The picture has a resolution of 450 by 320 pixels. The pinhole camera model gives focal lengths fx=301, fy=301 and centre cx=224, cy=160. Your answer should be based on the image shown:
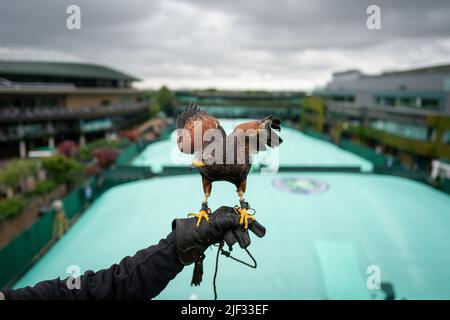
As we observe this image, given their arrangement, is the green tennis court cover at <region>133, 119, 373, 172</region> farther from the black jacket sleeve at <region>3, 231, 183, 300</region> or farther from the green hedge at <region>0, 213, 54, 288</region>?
the black jacket sleeve at <region>3, 231, 183, 300</region>

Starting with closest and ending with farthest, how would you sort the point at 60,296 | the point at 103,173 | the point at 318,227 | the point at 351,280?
the point at 60,296 → the point at 351,280 → the point at 318,227 → the point at 103,173

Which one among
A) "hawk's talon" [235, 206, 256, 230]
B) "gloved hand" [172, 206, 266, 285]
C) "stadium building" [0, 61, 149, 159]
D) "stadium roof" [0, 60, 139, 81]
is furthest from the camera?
"stadium building" [0, 61, 149, 159]

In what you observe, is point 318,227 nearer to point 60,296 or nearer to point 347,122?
point 60,296

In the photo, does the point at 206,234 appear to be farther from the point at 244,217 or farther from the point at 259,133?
the point at 259,133

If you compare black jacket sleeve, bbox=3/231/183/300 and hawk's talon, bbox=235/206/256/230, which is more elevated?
hawk's talon, bbox=235/206/256/230

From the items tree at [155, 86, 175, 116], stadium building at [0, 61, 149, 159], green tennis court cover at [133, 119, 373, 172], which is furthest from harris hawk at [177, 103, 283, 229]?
tree at [155, 86, 175, 116]

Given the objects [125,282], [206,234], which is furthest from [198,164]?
[125,282]

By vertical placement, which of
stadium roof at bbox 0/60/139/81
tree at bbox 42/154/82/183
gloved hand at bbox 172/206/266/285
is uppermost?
stadium roof at bbox 0/60/139/81
